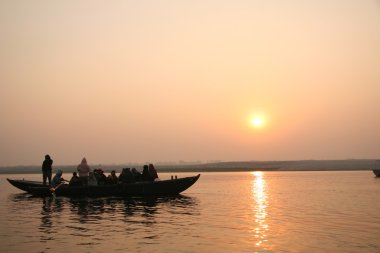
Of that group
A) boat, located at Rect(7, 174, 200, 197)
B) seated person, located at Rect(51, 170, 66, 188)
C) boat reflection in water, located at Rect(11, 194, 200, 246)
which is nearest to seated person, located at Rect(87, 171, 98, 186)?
boat, located at Rect(7, 174, 200, 197)

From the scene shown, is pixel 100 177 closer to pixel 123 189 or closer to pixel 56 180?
pixel 123 189

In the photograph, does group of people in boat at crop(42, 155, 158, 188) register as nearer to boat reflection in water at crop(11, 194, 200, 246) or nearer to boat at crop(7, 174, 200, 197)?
boat at crop(7, 174, 200, 197)

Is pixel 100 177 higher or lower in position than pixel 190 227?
higher

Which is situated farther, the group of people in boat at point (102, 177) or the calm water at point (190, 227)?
the group of people in boat at point (102, 177)

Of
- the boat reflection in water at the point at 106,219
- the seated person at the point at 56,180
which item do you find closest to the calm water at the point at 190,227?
the boat reflection in water at the point at 106,219

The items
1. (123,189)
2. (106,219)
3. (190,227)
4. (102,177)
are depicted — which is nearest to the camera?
(190,227)

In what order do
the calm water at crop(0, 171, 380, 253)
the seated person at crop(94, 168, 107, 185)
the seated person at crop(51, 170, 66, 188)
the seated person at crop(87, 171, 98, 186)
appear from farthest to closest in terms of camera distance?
the seated person at crop(51, 170, 66, 188) < the seated person at crop(94, 168, 107, 185) < the seated person at crop(87, 171, 98, 186) < the calm water at crop(0, 171, 380, 253)

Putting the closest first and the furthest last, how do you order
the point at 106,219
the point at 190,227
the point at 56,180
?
the point at 190,227, the point at 106,219, the point at 56,180

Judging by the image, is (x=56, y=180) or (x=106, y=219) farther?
(x=56, y=180)

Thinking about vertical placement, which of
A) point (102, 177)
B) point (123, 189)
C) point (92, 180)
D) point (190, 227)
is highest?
point (102, 177)

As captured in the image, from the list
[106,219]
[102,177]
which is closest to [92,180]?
[102,177]

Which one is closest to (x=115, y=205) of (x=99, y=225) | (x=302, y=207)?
(x=99, y=225)

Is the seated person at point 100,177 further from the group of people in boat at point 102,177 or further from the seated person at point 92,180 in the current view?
the seated person at point 92,180

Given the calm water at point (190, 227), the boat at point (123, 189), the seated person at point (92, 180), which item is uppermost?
the seated person at point (92, 180)
